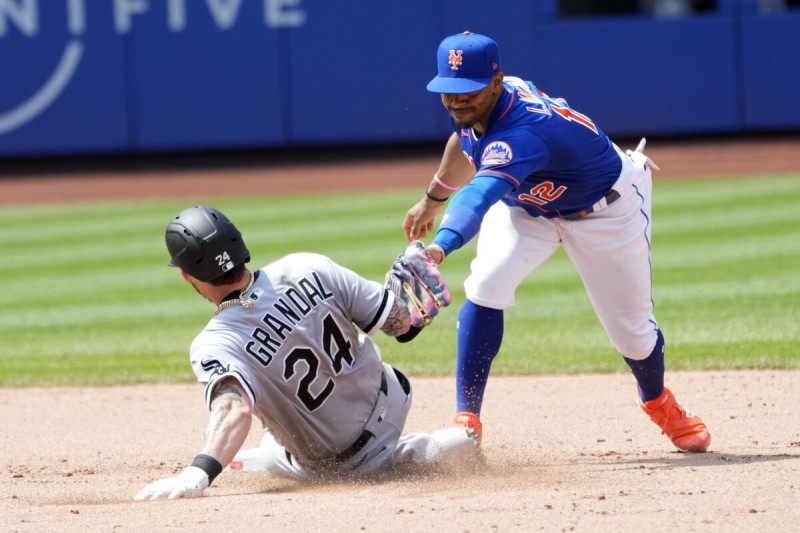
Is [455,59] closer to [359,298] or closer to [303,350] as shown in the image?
[359,298]

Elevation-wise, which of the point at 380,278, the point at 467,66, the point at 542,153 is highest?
the point at 467,66

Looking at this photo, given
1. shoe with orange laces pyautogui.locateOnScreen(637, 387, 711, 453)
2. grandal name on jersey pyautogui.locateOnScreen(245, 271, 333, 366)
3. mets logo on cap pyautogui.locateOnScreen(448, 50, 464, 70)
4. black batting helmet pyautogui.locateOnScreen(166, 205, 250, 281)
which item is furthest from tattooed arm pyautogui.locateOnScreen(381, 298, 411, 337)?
shoe with orange laces pyautogui.locateOnScreen(637, 387, 711, 453)

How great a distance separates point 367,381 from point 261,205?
30.7ft

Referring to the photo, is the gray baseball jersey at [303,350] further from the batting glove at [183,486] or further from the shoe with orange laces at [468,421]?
the shoe with orange laces at [468,421]

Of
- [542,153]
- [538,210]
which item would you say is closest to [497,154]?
[542,153]

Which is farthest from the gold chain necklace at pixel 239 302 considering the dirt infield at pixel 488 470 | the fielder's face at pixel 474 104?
the fielder's face at pixel 474 104

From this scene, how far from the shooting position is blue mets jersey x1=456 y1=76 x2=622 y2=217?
3.91 meters

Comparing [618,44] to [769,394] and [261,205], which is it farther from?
[769,394]

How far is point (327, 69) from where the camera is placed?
15.5 metres

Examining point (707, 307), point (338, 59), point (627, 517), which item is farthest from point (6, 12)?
point (627, 517)

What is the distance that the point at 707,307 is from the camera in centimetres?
728

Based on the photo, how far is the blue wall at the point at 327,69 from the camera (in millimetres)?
14859

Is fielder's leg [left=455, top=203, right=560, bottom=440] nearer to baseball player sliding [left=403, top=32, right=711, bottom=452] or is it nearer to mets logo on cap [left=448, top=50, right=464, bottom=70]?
baseball player sliding [left=403, top=32, right=711, bottom=452]

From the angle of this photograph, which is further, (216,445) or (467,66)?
(467,66)
